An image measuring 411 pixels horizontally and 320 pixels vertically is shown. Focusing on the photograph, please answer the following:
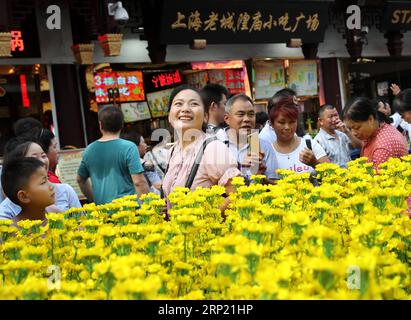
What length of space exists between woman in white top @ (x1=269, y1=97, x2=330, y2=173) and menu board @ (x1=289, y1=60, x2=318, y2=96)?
676 centimetres

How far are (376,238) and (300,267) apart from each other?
0.21 metres

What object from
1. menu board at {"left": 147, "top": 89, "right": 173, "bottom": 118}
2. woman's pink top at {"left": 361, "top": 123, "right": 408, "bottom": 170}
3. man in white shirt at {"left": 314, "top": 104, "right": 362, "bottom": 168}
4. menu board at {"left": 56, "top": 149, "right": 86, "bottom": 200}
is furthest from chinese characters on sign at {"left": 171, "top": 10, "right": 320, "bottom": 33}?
woman's pink top at {"left": 361, "top": 123, "right": 408, "bottom": 170}

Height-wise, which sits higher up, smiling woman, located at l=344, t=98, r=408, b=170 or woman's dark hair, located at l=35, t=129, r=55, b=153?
woman's dark hair, located at l=35, t=129, r=55, b=153

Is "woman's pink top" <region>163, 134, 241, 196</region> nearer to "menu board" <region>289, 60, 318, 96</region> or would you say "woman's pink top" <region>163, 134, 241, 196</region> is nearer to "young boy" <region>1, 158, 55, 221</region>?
"young boy" <region>1, 158, 55, 221</region>

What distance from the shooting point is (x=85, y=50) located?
8109 mm

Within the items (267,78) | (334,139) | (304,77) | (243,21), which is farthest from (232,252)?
(304,77)

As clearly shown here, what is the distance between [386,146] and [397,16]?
25.6 feet

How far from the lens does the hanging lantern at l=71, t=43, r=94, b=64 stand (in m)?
8.09

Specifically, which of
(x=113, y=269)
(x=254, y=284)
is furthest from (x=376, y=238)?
(x=113, y=269)

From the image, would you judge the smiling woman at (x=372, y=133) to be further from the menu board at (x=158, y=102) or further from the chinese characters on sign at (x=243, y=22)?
the menu board at (x=158, y=102)

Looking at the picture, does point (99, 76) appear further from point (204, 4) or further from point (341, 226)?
point (341, 226)

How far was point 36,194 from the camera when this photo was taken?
299 cm

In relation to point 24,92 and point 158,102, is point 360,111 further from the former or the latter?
point 158,102

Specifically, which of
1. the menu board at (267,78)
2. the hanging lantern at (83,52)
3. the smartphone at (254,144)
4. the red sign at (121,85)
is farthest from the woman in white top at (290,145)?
the menu board at (267,78)
